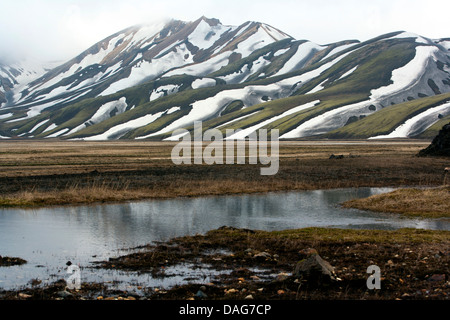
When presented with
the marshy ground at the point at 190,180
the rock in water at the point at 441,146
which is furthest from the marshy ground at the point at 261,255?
the rock in water at the point at 441,146

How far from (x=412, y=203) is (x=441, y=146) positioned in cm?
5282

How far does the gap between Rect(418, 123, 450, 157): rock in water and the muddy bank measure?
61532mm

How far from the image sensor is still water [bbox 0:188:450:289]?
72.4 ft

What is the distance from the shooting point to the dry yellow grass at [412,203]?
35881 millimetres

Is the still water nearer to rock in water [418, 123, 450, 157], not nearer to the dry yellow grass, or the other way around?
the dry yellow grass

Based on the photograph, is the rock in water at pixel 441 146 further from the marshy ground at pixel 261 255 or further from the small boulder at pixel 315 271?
the small boulder at pixel 315 271

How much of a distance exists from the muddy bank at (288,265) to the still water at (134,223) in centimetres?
168

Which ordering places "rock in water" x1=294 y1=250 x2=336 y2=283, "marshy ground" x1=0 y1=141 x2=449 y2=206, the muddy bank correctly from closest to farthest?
the muddy bank < "rock in water" x1=294 y1=250 x2=336 y2=283 < "marshy ground" x1=0 y1=141 x2=449 y2=206

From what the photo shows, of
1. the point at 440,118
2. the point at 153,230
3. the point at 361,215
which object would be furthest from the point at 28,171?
the point at 440,118

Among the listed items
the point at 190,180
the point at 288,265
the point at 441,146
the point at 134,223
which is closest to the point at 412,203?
the point at 288,265

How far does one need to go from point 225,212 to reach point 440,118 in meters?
176

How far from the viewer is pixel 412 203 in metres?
38.0

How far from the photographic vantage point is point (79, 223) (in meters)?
32.9

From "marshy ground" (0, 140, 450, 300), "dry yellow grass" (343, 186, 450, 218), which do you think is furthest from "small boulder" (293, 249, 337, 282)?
"dry yellow grass" (343, 186, 450, 218)
